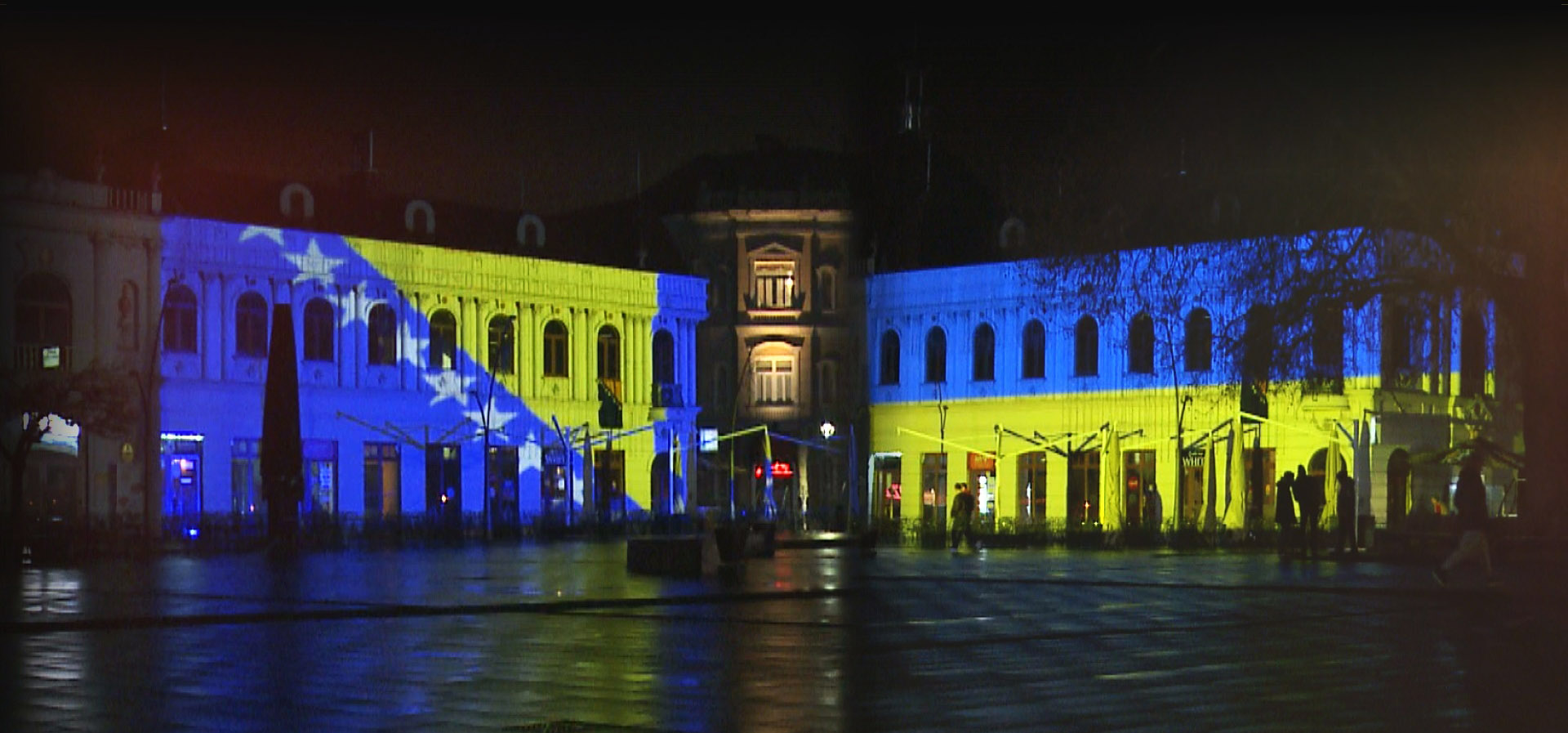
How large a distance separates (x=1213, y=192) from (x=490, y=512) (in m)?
34.8

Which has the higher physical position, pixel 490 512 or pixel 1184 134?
pixel 1184 134

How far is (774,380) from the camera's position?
60.3 m

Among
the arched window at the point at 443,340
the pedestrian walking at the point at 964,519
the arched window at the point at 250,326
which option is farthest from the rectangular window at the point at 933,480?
the arched window at the point at 250,326

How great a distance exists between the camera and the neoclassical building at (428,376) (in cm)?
5581

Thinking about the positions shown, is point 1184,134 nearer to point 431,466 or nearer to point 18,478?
point 18,478

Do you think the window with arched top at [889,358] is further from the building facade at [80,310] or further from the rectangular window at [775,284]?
the building facade at [80,310]

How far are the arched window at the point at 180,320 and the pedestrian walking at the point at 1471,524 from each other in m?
36.4

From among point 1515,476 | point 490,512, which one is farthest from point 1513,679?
point 490,512

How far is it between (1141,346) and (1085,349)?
7815 mm

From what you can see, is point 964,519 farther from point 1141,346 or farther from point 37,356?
point 37,356

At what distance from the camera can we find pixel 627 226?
69938 millimetres

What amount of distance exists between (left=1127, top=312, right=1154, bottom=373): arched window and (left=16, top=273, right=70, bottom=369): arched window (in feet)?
78.0

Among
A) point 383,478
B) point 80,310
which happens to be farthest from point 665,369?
point 80,310

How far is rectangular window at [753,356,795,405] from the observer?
192ft
